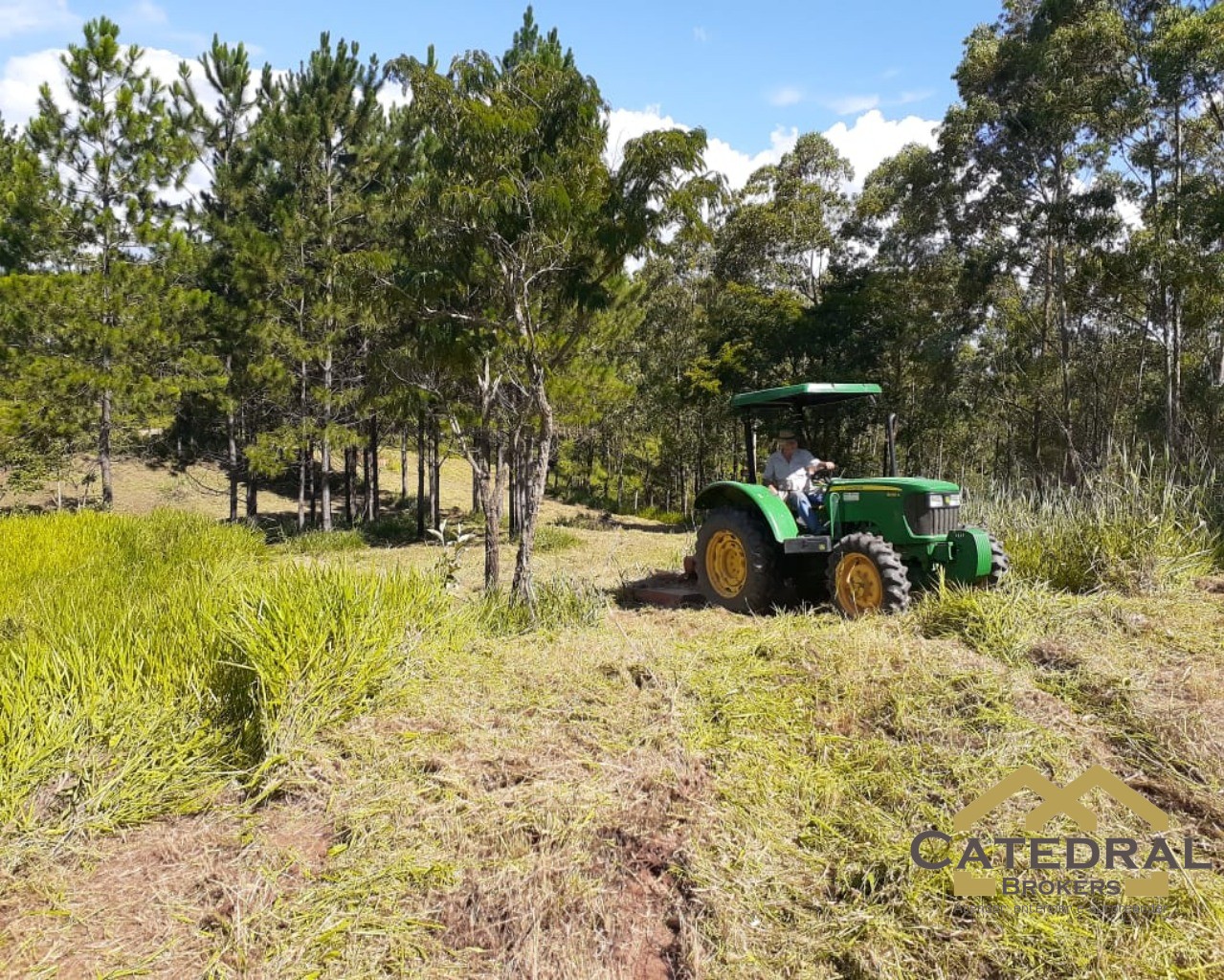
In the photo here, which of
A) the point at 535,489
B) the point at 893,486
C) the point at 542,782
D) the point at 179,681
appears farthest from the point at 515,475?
the point at 542,782

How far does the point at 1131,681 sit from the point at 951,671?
2.74ft

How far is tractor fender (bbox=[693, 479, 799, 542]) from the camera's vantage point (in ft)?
18.9

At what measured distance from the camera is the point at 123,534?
730cm

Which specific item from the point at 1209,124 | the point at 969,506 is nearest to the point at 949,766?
the point at 969,506

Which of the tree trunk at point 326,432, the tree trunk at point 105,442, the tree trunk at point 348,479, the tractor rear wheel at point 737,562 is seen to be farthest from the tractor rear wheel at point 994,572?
the tree trunk at point 348,479

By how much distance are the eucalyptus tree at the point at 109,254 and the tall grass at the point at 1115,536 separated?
558 inches

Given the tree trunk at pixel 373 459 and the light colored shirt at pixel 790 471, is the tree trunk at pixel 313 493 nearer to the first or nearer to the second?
the tree trunk at pixel 373 459

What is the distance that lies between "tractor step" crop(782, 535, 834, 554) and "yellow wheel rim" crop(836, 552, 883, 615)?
44 centimetres

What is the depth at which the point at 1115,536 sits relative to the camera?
5523 mm

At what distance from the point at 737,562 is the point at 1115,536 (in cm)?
298

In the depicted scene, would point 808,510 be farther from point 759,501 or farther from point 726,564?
point 726,564

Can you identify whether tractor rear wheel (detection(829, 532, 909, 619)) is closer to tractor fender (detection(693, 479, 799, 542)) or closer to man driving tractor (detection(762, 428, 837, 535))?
tractor fender (detection(693, 479, 799, 542))

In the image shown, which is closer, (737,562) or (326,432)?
(737,562)

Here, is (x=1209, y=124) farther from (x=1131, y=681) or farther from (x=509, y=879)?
(x=509, y=879)
